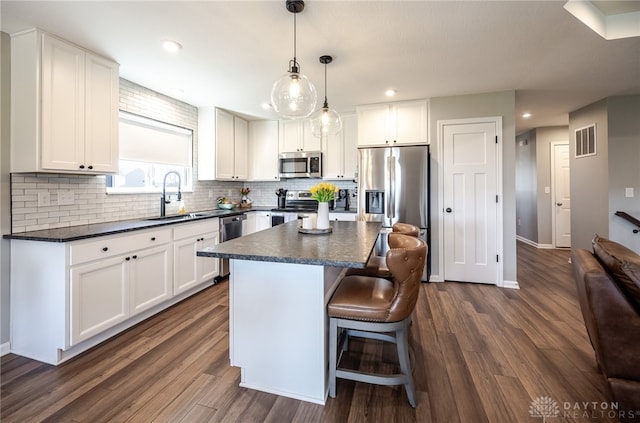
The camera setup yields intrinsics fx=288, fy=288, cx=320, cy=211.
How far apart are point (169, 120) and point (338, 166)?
2.45 meters

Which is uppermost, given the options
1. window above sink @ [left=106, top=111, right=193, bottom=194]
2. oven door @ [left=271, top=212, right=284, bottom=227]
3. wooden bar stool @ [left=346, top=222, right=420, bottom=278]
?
window above sink @ [left=106, top=111, right=193, bottom=194]

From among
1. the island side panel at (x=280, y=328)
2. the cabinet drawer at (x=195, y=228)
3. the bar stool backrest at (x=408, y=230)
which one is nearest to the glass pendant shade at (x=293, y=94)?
the island side panel at (x=280, y=328)

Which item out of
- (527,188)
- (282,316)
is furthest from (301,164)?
(527,188)

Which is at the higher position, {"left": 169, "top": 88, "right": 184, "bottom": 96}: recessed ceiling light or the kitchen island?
{"left": 169, "top": 88, "right": 184, "bottom": 96}: recessed ceiling light

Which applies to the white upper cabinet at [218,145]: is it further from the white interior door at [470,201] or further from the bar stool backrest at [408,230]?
the white interior door at [470,201]

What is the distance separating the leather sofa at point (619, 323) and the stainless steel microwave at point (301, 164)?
3584 millimetres

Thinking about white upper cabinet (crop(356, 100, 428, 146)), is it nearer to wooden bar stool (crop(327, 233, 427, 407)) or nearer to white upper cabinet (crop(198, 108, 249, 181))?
white upper cabinet (crop(198, 108, 249, 181))

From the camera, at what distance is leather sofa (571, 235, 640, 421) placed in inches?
57.1

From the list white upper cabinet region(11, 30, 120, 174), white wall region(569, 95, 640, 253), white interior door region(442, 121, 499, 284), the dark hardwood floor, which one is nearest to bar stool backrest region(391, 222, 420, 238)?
the dark hardwood floor

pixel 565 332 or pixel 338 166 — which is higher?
pixel 338 166

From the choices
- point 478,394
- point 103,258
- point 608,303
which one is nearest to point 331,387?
point 478,394

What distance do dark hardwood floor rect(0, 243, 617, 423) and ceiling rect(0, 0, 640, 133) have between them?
2.25m

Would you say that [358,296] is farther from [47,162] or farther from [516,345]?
[47,162]

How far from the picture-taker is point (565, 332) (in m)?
2.48
